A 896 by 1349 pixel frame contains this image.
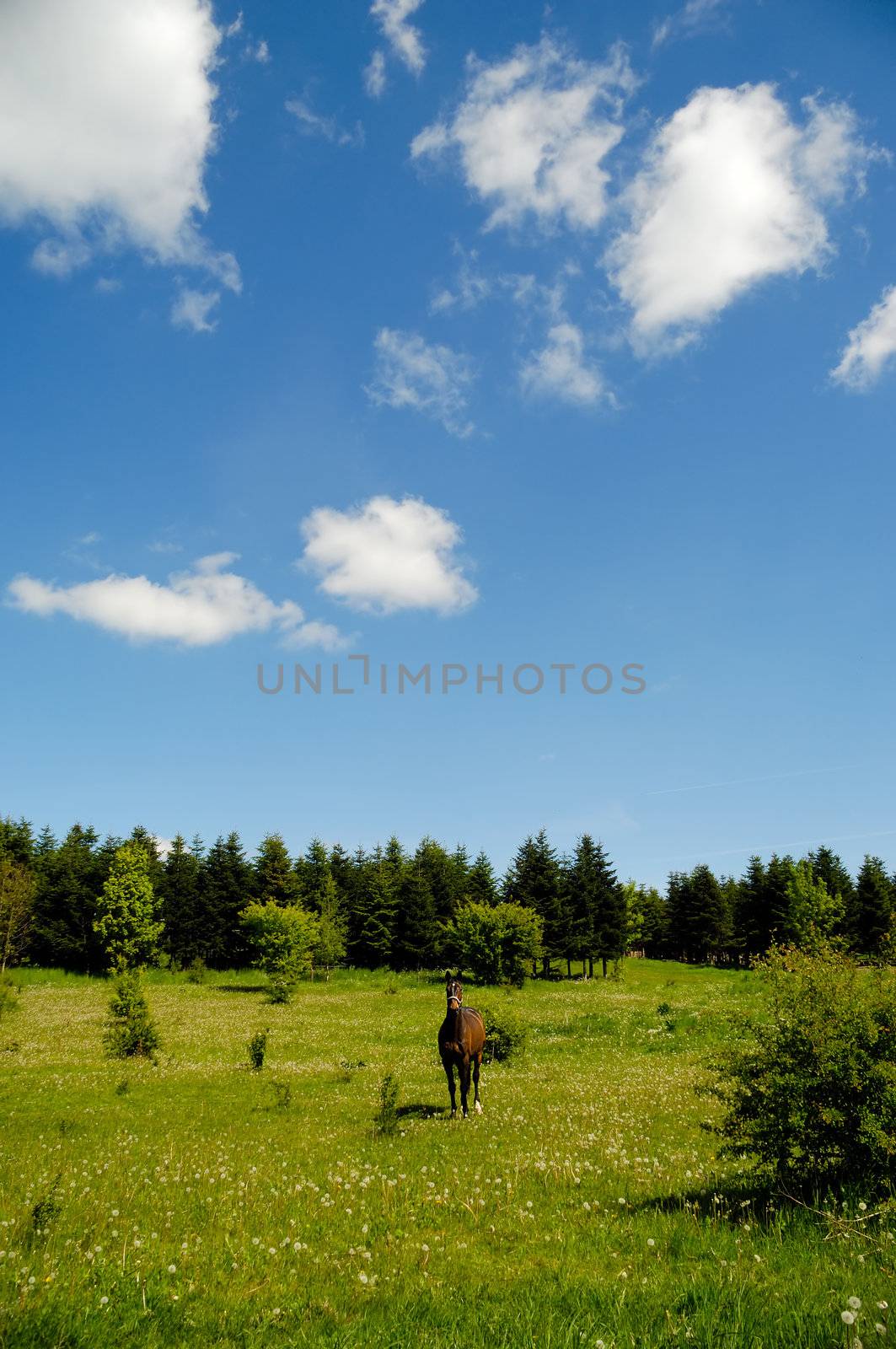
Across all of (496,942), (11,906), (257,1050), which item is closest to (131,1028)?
(257,1050)

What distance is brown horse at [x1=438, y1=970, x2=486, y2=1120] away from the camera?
15.2 meters

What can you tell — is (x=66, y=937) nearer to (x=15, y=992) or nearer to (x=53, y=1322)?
(x=15, y=992)

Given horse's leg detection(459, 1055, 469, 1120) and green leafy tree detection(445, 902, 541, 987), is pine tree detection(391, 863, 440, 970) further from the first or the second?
horse's leg detection(459, 1055, 469, 1120)

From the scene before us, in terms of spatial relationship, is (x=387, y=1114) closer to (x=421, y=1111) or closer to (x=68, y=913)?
(x=421, y=1111)

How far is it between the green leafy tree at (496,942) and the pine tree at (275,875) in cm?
3700

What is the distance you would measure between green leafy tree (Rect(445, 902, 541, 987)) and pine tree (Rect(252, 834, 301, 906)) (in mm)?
37003

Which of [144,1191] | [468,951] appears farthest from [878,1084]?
[468,951]

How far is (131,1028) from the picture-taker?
2684 centimetres

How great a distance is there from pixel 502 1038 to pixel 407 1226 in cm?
1803

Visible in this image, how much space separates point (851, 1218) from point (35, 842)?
427 ft

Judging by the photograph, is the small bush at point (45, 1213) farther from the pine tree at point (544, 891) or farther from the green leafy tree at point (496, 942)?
the pine tree at point (544, 891)

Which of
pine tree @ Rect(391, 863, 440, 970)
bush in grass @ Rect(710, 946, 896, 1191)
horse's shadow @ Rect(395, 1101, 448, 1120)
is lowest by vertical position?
pine tree @ Rect(391, 863, 440, 970)

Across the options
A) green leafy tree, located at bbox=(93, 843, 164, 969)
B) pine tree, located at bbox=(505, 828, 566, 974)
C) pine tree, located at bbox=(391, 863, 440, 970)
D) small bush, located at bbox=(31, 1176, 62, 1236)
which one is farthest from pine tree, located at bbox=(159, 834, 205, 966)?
small bush, located at bbox=(31, 1176, 62, 1236)

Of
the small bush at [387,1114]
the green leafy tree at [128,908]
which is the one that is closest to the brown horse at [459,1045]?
the small bush at [387,1114]
